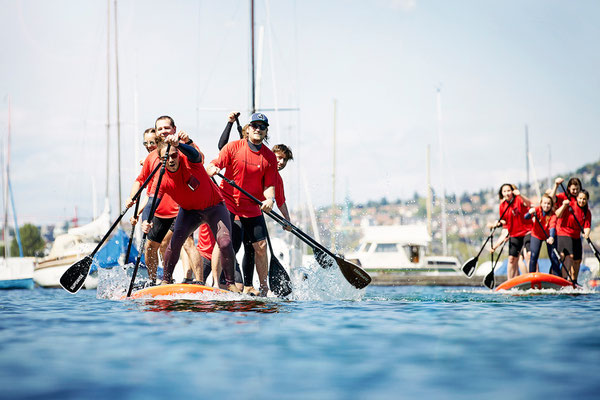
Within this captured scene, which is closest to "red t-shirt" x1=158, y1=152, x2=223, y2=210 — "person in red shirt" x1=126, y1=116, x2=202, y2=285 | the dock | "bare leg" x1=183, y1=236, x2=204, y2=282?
"person in red shirt" x1=126, y1=116, x2=202, y2=285

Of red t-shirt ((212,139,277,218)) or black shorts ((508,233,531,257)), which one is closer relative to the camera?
red t-shirt ((212,139,277,218))

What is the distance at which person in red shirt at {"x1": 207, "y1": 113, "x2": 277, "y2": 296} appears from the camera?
8.26 metres

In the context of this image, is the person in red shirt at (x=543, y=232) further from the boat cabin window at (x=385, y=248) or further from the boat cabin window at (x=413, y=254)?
the boat cabin window at (x=385, y=248)

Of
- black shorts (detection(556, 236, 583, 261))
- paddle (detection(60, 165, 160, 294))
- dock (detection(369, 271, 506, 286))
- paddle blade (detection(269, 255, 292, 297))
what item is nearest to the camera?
paddle (detection(60, 165, 160, 294))

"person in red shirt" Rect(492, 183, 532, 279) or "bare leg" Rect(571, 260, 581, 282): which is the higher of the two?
"person in red shirt" Rect(492, 183, 532, 279)

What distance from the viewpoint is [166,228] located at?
8.73 m

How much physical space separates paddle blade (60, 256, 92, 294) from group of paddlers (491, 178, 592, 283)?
7.10 meters

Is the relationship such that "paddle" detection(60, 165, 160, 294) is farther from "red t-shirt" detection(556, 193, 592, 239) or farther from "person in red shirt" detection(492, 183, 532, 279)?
"red t-shirt" detection(556, 193, 592, 239)

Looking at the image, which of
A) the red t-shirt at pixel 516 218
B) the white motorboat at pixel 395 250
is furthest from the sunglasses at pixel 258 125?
the white motorboat at pixel 395 250

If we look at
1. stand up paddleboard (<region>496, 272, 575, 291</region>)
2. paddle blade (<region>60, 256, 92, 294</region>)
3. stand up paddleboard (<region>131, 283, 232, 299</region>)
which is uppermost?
paddle blade (<region>60, 256, 92, 294</region>)

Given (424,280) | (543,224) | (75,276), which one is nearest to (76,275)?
(75,276)

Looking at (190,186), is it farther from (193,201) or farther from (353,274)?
(353,274)

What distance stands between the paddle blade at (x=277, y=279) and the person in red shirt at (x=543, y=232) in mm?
4887

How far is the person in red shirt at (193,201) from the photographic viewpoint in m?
7.30
